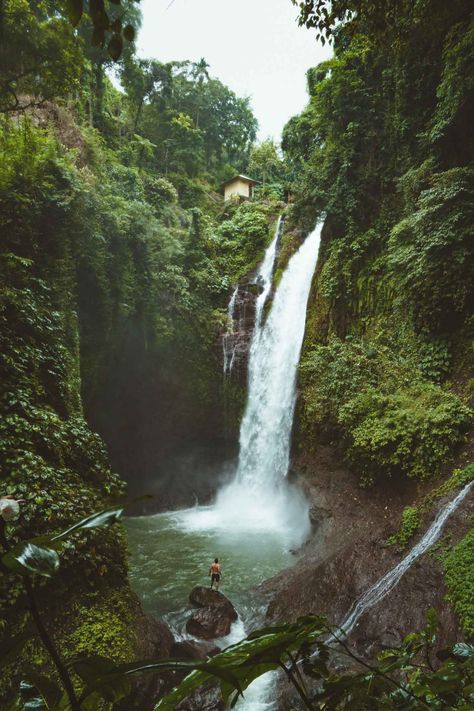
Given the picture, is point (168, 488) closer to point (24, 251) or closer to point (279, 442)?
point (279, 442)

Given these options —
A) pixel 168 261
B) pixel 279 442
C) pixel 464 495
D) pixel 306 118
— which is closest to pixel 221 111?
pixel 306 118

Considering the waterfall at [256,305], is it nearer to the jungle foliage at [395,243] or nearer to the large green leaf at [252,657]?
the jungle foliage at [395,243]

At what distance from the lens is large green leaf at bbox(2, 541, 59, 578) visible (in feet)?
2.33

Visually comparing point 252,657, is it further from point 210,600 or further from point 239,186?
point 239,186

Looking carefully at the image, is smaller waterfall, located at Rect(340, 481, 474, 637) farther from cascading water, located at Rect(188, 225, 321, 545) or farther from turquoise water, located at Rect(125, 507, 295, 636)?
cascading water, located at Rect(188, 225, 321, 545)

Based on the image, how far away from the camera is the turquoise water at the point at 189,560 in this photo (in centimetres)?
741

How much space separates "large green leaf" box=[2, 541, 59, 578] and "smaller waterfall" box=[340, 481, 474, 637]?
254 inches

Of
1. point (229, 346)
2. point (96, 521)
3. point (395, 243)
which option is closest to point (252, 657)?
point (96, 521)

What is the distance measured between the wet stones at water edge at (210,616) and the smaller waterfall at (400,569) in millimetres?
1838

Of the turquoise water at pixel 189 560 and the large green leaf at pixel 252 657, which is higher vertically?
the large green leaf at pixel 252 657

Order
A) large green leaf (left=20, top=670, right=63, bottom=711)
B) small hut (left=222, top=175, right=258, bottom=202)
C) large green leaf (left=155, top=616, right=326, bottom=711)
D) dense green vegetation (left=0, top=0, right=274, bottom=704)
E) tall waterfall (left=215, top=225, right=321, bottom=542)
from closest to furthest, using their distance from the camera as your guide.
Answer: large green leaf (left=155, top=616, right=326, bottom=711) < large green leaf (left=20, top=670, right=63, bottom=711) < dense green vegetation (left=0, top=0, right=274, bottom=704) < tall waterfall (left=215, top=225, right=321, bottom=542) < small hut (left=222, top=175, right=258, bottom=202)

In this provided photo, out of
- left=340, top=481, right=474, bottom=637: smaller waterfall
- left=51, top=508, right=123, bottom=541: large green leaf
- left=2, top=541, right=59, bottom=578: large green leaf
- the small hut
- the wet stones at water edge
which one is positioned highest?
the small hut

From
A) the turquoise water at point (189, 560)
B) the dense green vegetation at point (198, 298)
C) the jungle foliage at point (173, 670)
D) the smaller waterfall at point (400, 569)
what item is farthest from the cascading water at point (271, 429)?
the jungle foliage at point (173, 670)

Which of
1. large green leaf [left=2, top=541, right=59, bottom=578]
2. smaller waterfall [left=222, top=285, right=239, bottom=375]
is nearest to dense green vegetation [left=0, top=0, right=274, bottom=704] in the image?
smaller waterfall [left=222, top=285, right=239, bottom=375]
